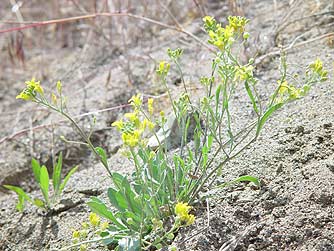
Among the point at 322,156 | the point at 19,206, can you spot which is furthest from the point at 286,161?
the point at 19,206

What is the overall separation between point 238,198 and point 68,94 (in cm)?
142

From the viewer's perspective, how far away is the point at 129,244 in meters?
1.40

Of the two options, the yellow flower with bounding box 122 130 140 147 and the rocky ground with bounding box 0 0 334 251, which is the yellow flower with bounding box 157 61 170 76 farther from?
the rocky ground with bounding box 0 0 334 251

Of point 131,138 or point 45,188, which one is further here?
point 45,188

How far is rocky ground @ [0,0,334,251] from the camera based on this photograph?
140cm

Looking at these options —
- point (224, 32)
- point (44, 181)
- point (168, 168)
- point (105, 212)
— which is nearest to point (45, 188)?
point (44, 181)

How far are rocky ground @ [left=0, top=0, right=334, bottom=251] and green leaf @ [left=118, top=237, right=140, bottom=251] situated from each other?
113 millimetres

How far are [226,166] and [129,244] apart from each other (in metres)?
0.39

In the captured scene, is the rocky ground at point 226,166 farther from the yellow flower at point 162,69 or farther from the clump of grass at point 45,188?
the yellow flower at point 162,69

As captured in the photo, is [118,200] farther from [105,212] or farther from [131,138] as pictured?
[131,138]

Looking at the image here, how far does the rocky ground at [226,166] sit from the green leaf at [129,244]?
0.11 m

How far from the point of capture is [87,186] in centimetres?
188

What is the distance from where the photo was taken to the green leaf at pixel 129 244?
54.5 inches

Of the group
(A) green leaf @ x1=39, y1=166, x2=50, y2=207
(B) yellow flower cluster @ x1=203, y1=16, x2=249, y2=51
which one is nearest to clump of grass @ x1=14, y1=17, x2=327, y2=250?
(B) yellow flower cluster @ x1=203, y1=16, x2=249, y2=51
